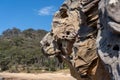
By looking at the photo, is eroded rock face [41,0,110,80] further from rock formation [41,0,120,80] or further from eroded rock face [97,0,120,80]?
eroded rock face [97,0,120,80]

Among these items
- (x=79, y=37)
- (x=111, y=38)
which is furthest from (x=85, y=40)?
(x=111, y=38)

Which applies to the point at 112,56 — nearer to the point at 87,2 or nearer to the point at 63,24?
the point at 87,2

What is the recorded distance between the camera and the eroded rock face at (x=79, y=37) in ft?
27.5

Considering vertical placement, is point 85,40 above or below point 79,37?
below

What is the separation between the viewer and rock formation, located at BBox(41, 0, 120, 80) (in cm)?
609

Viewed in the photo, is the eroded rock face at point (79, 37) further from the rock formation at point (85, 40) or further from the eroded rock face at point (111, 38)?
the eroded rock face at point (111, 38)

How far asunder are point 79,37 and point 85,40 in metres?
0.36

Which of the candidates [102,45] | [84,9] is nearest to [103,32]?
[102,45]

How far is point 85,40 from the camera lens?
28.7 feet

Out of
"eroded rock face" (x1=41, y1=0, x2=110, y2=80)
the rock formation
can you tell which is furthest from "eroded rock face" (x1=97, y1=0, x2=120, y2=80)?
"eroded rock face" (x1=41, y1=0, x2=110, y2=80)

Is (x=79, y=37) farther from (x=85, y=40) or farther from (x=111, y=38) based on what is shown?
(x=111, y=38)

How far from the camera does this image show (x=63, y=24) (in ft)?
34.9

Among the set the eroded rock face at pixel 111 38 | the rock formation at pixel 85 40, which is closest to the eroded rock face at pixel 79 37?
the rock formation at pixel 85 40

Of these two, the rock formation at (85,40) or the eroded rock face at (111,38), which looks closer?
the eroded rock face at (111,38)
